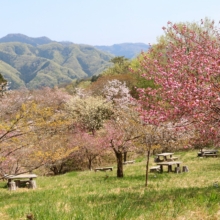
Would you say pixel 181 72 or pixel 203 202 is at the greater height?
pixel 181 72

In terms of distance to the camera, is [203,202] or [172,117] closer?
[203,202]

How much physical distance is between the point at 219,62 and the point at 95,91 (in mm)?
45790

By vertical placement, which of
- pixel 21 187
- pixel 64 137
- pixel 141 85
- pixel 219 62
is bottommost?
pixel 21 187

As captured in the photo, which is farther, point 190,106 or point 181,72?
point 181,72


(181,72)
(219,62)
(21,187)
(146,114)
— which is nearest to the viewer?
(219,62)

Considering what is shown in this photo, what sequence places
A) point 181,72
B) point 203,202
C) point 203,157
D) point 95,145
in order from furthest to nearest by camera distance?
1. point 95,145
2. point 203,157
3. point 181,72
4. point 203,202

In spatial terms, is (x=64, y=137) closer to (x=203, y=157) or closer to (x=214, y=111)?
(x=203, y=157)

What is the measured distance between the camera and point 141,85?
41.3 m

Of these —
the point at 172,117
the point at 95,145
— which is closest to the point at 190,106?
the point at 172,117

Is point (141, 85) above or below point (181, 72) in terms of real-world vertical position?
above

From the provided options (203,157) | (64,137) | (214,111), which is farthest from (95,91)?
(214,111)

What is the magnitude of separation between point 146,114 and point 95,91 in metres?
42.7

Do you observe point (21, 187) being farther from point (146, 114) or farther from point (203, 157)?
point (203, 157)

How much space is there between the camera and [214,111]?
312 inches
